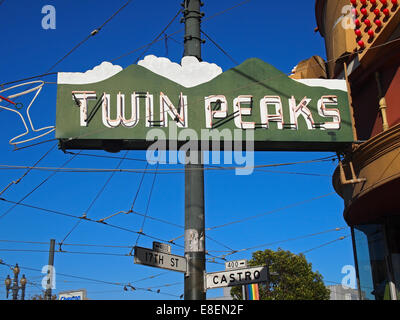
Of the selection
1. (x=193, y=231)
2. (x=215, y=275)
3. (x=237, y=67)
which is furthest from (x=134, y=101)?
(x=215, y=275)

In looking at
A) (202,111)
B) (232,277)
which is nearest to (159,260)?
(232,277)

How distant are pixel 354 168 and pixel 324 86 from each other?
7.56 ft

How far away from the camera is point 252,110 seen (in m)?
12.6

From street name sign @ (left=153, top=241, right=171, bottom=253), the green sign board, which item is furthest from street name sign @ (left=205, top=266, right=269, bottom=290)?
the green sign board

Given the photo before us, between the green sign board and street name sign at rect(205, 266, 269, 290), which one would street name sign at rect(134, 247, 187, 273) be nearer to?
street name sign at rect(205, 266, 269, 290)

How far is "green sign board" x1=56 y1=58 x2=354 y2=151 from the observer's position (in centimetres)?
1202

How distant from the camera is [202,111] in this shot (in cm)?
1246

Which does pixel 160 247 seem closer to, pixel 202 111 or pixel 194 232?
pixel 194 232

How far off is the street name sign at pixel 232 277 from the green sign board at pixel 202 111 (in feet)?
10.3

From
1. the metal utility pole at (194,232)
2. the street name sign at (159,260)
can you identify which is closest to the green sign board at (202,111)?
the metal utility pole at (194,232)

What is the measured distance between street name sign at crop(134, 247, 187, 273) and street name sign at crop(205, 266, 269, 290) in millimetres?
648

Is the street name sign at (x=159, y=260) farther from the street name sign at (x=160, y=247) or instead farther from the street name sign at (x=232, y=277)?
the street name sign at (x=232, y=277)
